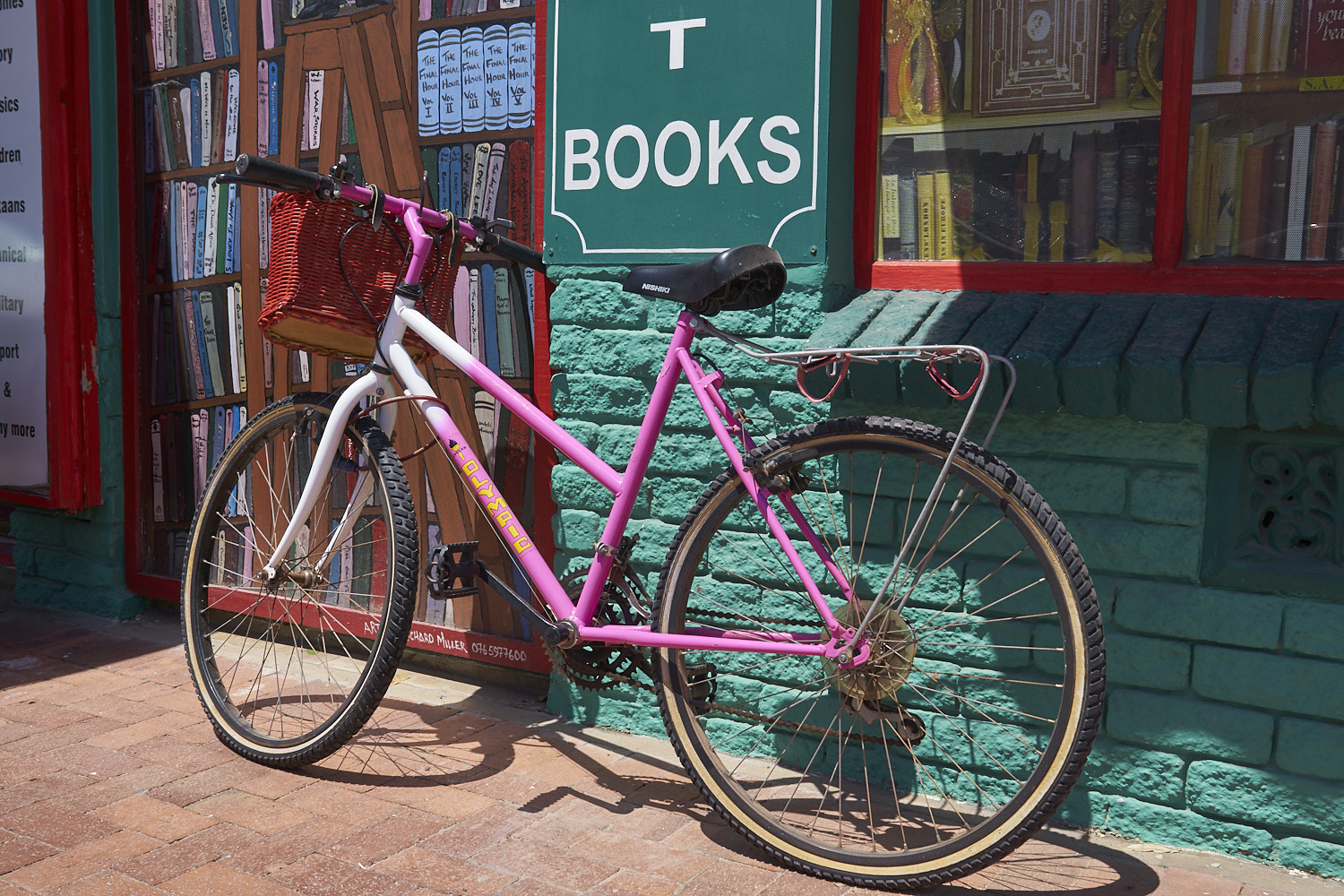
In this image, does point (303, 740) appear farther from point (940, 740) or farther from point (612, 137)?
point (612, 137)

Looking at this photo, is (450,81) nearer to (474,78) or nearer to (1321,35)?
(474,78)

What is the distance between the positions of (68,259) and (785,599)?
141 inches

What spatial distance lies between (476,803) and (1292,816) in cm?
204

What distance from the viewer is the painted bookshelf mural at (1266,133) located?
8.95 ft

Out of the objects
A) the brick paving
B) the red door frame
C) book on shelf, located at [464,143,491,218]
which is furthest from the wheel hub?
the red door frame

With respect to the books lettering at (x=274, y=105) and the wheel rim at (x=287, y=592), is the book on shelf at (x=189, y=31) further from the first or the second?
the wheel rim at (x=287, y=592)

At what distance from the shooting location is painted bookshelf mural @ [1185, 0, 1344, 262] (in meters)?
2.73

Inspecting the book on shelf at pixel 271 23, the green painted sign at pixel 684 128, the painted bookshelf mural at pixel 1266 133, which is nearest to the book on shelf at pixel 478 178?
the green painted sign at pixel 684 128

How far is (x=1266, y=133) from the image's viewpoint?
2.80m

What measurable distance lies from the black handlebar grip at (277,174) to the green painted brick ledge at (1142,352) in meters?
1.44

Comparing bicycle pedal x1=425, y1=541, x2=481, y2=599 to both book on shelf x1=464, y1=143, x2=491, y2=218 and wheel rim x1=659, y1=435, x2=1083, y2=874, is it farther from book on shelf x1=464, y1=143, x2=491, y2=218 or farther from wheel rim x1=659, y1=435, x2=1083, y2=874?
book on shelf x1=464, y1=143, x2=491, y2=218

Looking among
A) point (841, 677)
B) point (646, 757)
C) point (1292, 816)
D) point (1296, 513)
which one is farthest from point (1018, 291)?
point (646, 757)

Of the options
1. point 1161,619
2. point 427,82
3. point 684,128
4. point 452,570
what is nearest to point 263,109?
point 427,82

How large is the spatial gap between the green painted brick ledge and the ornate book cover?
56cm
